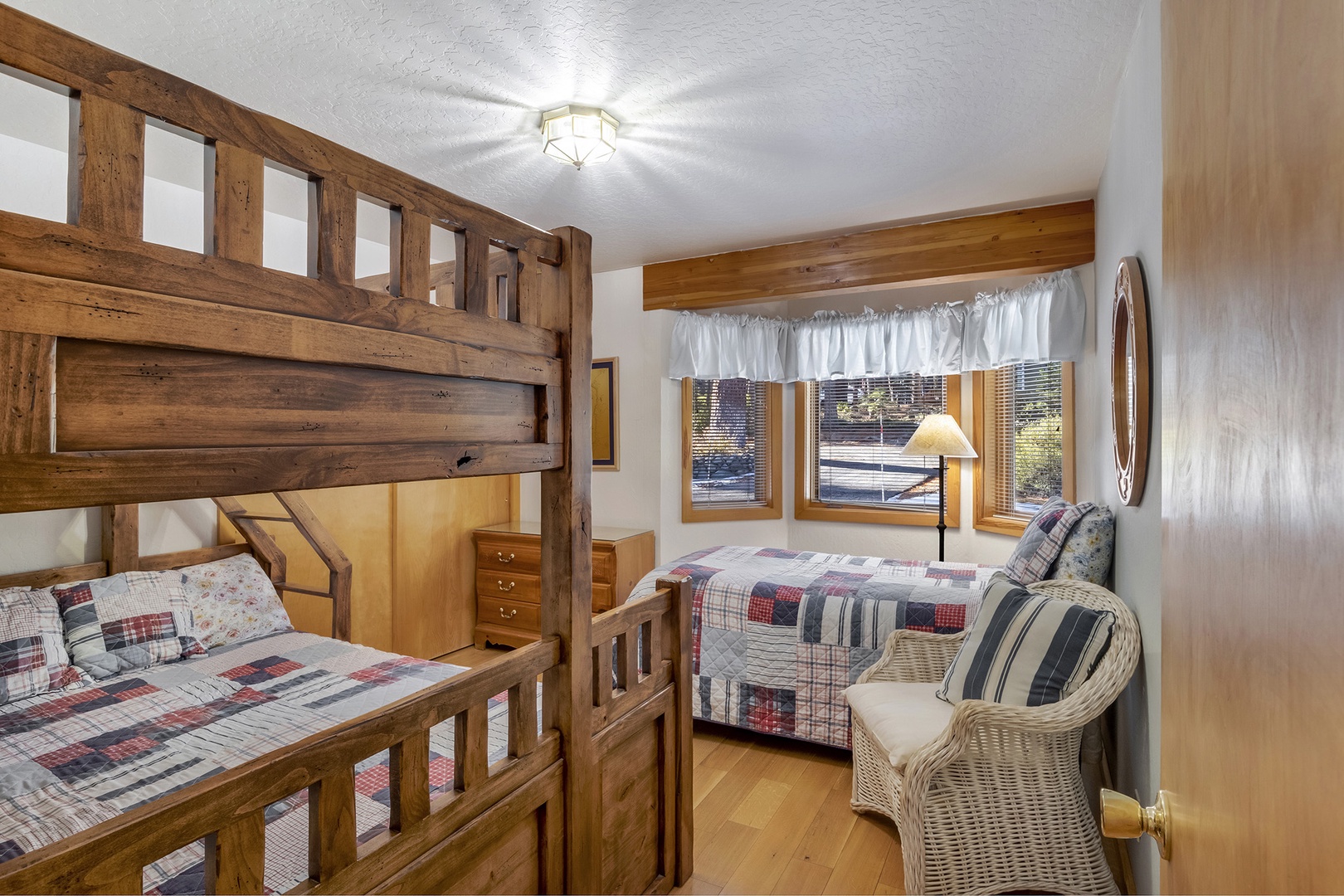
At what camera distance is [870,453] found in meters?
4.60

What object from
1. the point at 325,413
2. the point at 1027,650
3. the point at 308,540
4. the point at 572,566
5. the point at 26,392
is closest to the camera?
the point at 26,392

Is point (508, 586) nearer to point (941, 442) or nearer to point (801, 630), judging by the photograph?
point (801, 630)

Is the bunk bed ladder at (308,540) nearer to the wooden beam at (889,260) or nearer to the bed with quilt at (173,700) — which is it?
the bed with quilt at (173,700)

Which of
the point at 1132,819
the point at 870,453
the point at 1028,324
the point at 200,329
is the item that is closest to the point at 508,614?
the point at 870,453

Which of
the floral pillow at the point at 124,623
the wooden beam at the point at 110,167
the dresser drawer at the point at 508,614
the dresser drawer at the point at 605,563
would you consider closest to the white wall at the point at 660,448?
the dresser drawer at the point at 605,563

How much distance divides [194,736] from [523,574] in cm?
241

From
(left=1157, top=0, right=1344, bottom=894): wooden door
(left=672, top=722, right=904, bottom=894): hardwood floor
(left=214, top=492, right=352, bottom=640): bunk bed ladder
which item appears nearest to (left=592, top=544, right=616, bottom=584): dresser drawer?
(left=672, top=722, right=904, bottom=894): hardwood floor

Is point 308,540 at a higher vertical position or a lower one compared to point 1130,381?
lower

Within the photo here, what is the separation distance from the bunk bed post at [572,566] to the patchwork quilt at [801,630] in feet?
4.12

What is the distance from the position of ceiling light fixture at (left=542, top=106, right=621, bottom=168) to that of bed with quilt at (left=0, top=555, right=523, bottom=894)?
1.79m

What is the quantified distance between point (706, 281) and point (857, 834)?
2881 millimetres

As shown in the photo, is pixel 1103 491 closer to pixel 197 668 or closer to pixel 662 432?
pixel 662 432

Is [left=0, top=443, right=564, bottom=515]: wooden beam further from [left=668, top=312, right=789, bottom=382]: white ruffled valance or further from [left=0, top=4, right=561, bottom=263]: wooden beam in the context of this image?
[left=668, top=312, right=789, bottom=382]: white ruffled valance

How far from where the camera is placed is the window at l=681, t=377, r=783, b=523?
446 cm
